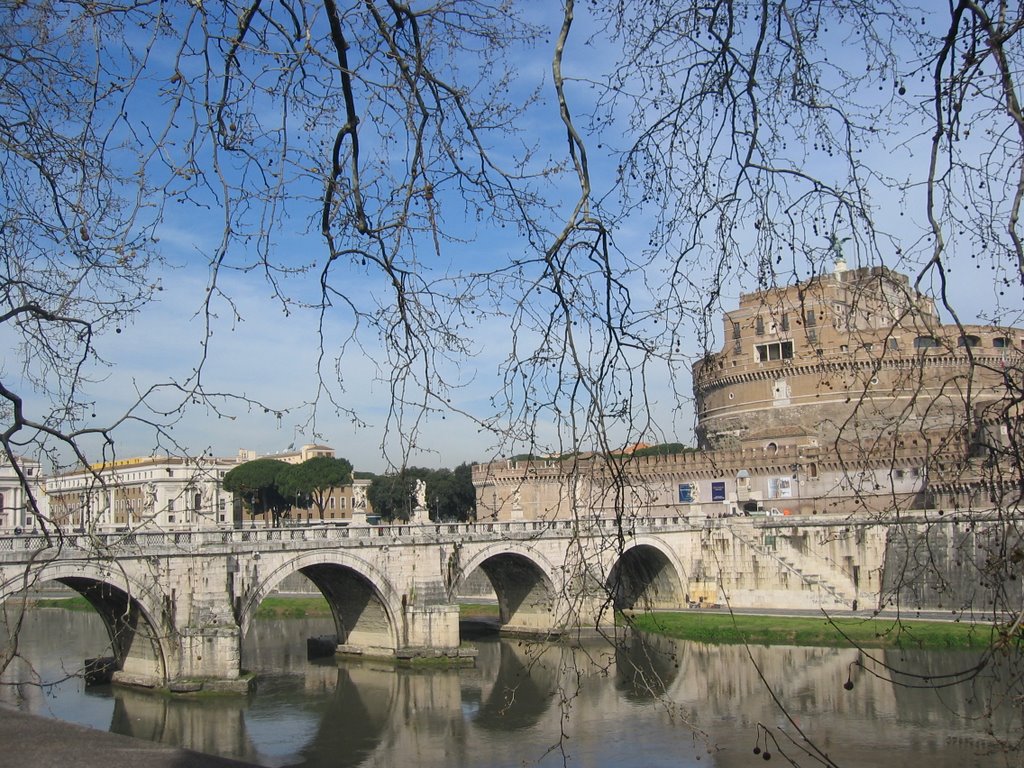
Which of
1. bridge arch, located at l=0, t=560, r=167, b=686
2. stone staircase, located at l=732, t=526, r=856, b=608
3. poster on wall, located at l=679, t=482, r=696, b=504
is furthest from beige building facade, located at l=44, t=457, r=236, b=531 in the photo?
poster on wall, located at l=679, t=482, r=696, b=504

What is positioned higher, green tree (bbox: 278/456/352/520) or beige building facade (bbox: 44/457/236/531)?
green tree (bbox: 278/456/352/520)

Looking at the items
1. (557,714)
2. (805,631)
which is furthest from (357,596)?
(805,631)

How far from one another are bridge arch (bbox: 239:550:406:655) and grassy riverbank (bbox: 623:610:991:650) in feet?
21.6

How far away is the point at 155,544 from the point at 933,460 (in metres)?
21.4

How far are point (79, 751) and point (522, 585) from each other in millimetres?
28895

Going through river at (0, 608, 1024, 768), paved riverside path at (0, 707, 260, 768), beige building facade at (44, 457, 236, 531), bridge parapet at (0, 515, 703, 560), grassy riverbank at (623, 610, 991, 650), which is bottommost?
river at (0, 608, 1024, 768)

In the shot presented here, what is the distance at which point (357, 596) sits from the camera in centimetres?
2766

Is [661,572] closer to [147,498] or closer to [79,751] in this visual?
[147,498]

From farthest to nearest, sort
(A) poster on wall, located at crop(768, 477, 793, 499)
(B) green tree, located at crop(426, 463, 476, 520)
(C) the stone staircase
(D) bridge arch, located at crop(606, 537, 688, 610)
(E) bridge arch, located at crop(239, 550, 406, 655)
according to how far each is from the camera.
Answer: (B) green tree, located at crop(426, 463, 476, 520), (A) poster on wall, located at crop(768, 477, 793, 499), (D) bridge arch, located at crop(606, 537, 688, 610), (C) the stone staircase, (E) bridge arch, located at crop(239, 550, 406, 655)

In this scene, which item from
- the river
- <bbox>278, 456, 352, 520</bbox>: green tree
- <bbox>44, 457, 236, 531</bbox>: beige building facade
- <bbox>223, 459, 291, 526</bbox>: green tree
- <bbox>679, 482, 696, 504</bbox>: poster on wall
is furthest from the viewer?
<bbox>223, 459, 291, 526</bbox>: green tree

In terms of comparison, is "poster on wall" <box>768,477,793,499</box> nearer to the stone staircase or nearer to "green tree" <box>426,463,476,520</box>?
the stone staircase

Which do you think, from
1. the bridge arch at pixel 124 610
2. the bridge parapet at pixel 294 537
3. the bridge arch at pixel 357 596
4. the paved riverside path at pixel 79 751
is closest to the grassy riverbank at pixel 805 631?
the bridge parapet at pixel 294 537

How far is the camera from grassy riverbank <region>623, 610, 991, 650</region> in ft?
75.2

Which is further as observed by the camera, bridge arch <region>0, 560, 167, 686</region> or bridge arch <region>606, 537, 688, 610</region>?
bridge arch <region>606, 537, 688, 610</region>
